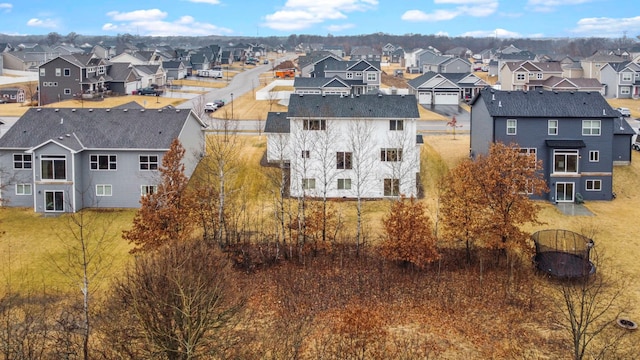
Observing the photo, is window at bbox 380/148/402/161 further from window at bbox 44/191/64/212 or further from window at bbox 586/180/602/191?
window at bbox 44/191/64/212

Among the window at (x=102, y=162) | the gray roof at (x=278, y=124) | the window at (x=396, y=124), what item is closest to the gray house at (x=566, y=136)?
the window at (x=396, y=124)

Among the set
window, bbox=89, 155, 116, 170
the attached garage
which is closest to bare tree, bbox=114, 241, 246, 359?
window, bbox=89, 155, 116, 170

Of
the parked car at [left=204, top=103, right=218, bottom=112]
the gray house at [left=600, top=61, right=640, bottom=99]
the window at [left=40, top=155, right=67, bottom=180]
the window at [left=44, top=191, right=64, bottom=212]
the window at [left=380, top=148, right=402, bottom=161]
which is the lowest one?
the window at [left=44, top=191, right=64, bottom=212]

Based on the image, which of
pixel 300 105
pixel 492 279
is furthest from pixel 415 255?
pixel 300 105

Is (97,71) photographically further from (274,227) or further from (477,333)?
(477,333)

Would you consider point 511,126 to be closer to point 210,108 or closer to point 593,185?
point 593,185

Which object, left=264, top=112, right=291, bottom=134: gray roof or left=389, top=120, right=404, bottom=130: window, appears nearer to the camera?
left=389, top=120, right=404, bottom=130: window

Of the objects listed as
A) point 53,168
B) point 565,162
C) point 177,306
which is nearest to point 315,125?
point 53,168

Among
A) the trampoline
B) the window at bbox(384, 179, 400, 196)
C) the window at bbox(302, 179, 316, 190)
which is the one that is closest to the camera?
the trampoline
